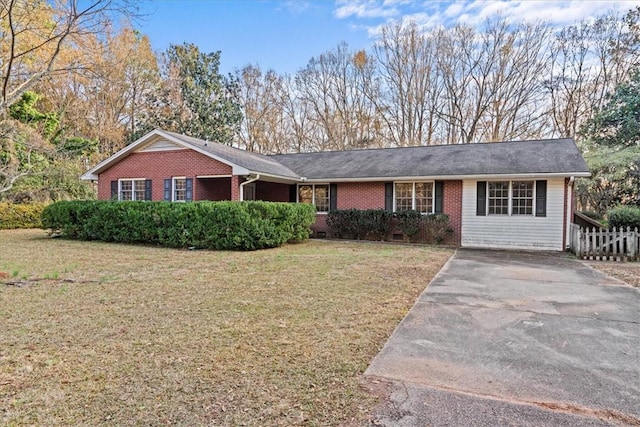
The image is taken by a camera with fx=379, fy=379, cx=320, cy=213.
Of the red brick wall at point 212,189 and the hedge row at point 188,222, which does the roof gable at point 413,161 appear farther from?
the hedge row at point 188,222

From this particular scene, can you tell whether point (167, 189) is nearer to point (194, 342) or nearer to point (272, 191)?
point (272, 191)

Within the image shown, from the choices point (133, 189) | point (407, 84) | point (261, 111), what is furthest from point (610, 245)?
point (261, 111)

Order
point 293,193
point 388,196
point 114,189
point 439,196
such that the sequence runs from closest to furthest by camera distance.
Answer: point 439,196, point 388,196, point 114,189, point 293,193

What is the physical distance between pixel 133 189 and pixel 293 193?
6.76 metres

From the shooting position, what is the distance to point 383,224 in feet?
47.7

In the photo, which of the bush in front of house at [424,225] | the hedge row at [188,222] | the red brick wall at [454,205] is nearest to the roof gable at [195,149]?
the hedge row at [188,222]

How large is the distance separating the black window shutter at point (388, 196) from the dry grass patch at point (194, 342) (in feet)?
22.7

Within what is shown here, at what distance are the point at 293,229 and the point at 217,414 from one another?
35.1 ft

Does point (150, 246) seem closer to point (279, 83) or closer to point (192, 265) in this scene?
point (192, 265)

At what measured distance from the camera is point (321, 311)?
4938 millimetres

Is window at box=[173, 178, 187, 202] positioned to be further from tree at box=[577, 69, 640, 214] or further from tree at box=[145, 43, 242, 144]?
tree at box=[577, 69, 640, 214]

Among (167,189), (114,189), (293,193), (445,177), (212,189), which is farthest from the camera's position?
(293,193)

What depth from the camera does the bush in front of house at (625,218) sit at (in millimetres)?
11336

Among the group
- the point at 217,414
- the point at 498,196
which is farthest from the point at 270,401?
the point at 498,196
